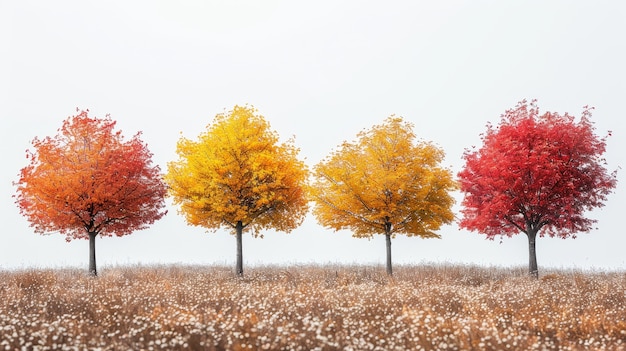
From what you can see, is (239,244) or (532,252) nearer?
(239,244)

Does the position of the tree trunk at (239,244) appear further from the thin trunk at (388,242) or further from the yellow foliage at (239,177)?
the thin trunk at (388,242)

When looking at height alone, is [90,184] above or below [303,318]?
above

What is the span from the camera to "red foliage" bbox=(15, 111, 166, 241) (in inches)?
956

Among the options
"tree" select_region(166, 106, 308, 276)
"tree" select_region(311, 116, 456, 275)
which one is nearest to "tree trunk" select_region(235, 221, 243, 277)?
"tree" select_region(166, 106, 308, 276)

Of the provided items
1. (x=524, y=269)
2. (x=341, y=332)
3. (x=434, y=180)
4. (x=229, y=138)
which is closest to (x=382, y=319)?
(x=341, y=332)

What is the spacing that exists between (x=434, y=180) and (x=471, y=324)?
12339 mm

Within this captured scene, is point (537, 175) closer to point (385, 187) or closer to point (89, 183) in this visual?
point (385, 187)

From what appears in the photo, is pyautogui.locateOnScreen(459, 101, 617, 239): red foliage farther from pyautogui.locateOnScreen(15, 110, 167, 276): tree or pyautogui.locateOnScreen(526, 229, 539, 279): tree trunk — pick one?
pyautogui.locateOnScreen(15, 110, 167, 276): tree

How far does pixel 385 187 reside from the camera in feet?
78.9

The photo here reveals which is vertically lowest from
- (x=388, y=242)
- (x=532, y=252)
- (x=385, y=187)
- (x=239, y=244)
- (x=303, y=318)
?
(x=303, y=318)

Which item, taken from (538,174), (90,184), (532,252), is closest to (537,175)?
(538,174)

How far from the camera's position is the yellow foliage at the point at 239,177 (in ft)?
79.0

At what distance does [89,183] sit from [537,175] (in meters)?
21.4

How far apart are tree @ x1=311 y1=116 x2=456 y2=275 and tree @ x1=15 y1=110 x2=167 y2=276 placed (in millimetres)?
8863
